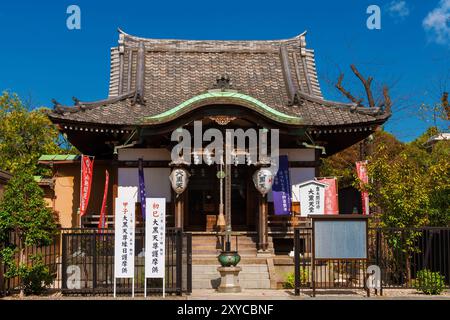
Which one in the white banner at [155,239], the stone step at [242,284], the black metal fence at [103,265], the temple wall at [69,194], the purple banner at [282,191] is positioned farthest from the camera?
the temple wall at [69,194]

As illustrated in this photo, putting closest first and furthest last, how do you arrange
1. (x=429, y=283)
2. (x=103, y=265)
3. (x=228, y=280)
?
(x=103, y=265) < (x=429, y=283) < (x=228, y=280)

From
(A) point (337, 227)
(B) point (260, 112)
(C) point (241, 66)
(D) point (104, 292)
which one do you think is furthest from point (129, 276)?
(C) point (241, 66)

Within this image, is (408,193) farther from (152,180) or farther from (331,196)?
(152,180)

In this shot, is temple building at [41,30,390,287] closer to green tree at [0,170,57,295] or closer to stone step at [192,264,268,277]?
stone step at [192,264,268,277]

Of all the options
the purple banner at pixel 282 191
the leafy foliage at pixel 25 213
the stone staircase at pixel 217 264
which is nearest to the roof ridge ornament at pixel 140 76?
the stone staircase at pixel 217 264

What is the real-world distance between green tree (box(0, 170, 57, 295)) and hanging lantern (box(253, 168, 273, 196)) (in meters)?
7.41

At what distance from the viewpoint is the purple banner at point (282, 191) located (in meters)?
21.1

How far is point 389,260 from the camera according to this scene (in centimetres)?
1775

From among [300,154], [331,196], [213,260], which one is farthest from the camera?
[300,154]

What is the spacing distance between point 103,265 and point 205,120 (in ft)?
21.8

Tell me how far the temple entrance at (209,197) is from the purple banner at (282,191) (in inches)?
63.9

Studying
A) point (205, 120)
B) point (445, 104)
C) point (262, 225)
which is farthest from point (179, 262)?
point (445, 104)

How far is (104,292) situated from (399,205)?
858cm

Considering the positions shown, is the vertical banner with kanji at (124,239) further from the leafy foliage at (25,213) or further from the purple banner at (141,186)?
the purple banner at (141,186)
